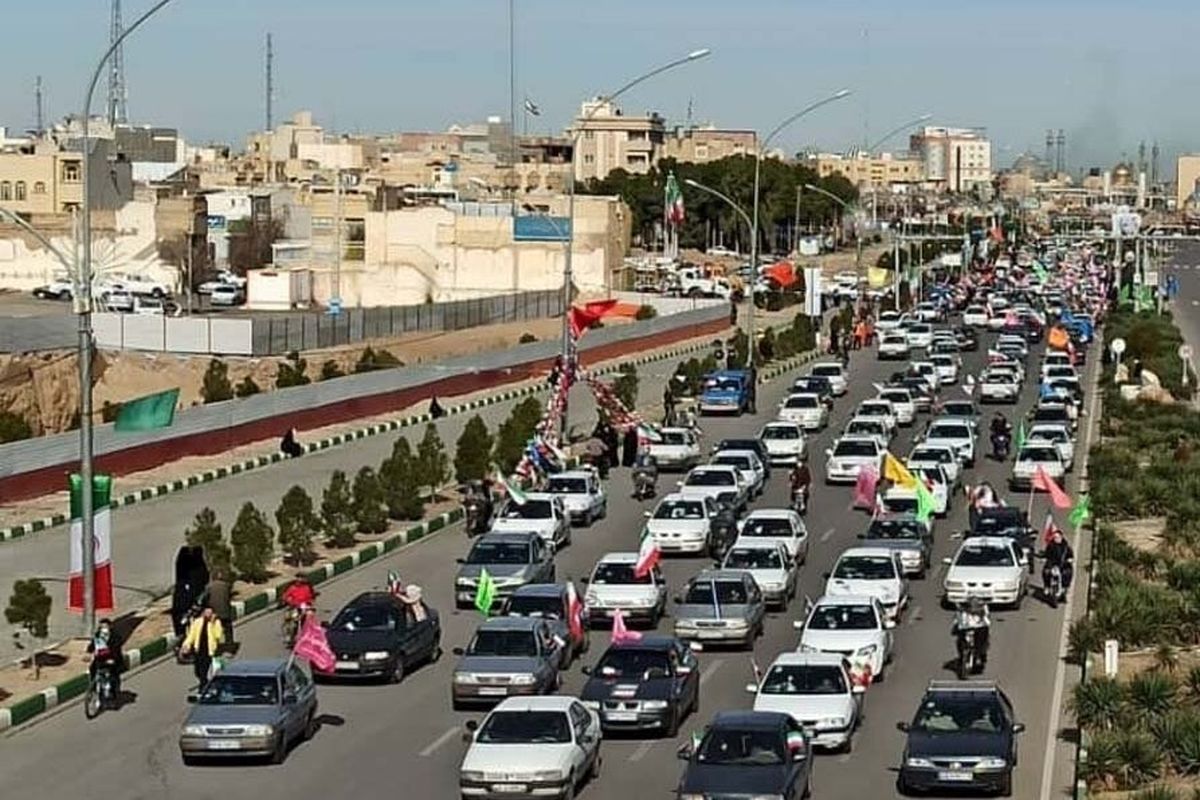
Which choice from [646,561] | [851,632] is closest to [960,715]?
[851,632]

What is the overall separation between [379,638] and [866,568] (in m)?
7.90

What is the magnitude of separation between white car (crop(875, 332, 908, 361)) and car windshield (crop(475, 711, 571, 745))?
207ft

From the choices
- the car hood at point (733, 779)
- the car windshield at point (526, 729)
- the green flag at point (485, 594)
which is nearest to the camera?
the car hood at point (733, 779)

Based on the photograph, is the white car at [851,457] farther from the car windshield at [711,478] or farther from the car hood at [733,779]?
the car hood at [733,779]

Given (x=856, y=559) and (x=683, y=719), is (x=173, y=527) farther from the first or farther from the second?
(x=683, y=719)

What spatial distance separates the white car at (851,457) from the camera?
161 ft

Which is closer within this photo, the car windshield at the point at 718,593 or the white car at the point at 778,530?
the car windshield at the point at 718,593

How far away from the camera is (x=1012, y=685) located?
2855cm

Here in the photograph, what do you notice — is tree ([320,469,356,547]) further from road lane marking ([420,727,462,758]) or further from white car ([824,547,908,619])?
road lane marking ([420,727,462,758])

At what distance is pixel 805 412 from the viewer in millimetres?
59844

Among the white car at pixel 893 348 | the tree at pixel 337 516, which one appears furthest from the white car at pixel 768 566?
the white car at pixel 893 348

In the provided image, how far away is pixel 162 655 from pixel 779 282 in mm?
81594

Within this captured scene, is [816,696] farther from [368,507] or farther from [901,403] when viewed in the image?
[901,403]

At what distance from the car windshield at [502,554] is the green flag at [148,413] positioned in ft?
24.6
